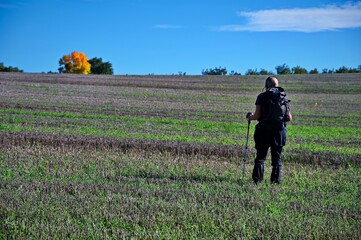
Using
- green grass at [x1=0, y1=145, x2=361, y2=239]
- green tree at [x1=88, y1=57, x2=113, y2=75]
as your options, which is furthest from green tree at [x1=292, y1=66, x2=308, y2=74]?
green grass at [x1=0, y1=145, x2=361, y2=239]

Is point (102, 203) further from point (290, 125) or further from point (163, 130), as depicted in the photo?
point (290, 125)

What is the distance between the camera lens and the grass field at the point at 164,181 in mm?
6172

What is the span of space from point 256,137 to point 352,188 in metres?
1.91

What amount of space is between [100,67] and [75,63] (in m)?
5.17

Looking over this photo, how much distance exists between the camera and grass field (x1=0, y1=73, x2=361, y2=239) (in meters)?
6.17

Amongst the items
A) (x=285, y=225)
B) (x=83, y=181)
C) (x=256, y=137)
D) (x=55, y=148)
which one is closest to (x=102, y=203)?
(x=83, y=181)

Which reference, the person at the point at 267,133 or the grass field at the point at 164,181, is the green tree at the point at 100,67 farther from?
the person at the point at 267,133

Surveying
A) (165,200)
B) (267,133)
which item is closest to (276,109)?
(267,133)

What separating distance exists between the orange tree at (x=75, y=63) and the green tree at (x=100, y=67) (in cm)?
319

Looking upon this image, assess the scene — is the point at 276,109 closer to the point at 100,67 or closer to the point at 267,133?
the point at 267,133

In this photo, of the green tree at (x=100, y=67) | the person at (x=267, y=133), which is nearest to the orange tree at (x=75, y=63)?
the green tree at (x=100, y=67)

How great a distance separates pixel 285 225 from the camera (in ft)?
20.6

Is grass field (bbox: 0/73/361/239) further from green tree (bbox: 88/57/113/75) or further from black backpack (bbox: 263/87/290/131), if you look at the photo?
green tree (bbox: 88/57/113/75)

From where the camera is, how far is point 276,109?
8.96 meters
